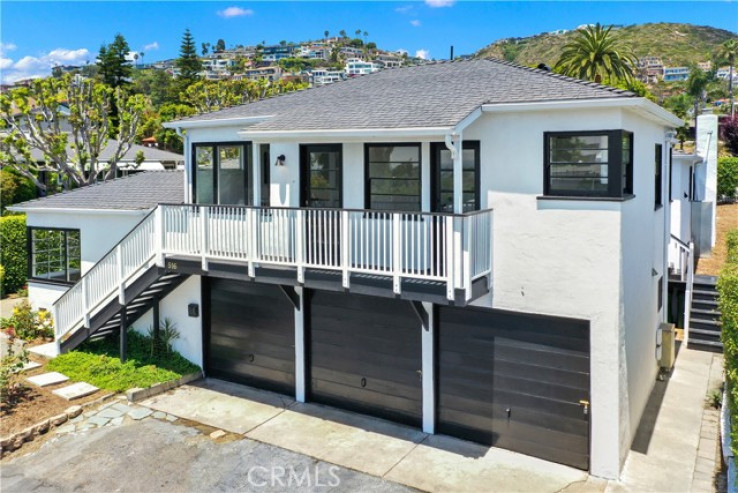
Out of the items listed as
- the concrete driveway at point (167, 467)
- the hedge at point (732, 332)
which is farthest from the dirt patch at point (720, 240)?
the concrete driveway at point (167, 467)

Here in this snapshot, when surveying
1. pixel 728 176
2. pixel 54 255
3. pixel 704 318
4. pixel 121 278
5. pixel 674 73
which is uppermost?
pixel 674 73

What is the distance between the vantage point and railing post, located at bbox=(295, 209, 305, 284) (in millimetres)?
9594

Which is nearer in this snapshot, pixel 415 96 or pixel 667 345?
pixel 415 96

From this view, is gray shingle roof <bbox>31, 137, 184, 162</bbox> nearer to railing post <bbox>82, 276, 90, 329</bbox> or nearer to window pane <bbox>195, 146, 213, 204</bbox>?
railing post <bbox>82, 276, 90, 329</bbox>

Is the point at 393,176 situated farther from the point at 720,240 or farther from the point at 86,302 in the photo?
the point at 720,240

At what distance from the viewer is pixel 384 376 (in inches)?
416

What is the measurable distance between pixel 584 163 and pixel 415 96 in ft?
11.6

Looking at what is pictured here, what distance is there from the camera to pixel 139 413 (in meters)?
11.0

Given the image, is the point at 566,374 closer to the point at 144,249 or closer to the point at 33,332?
the point at 144,249

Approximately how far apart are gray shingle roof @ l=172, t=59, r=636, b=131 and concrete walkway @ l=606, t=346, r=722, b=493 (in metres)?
Answer: 5.59

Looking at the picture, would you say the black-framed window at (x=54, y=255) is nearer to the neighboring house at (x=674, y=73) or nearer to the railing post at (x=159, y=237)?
the railing post at (x=159, y=237)

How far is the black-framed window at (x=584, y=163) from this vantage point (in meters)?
8.24

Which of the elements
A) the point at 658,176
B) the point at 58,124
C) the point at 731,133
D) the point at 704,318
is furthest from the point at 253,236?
the point at 731,133

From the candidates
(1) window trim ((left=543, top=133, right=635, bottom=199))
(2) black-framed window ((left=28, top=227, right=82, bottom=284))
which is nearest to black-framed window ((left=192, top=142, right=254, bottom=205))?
(2) black-framed window ((left=28, top=227, right=82, bottom=284))
